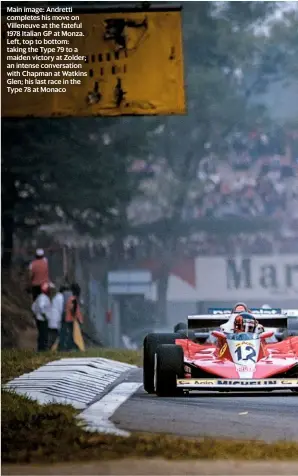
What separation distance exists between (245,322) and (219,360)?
0.27 m

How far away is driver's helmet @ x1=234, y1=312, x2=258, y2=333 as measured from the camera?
7043mm

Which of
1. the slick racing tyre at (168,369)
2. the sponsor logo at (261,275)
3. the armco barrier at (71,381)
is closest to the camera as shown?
the armco barrier at (71,381)

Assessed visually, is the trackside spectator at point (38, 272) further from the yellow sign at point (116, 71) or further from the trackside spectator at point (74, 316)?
the yellow sign at point (116, 71)

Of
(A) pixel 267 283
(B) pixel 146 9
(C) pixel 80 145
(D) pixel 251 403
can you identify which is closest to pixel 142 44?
(B) pixel 146 9

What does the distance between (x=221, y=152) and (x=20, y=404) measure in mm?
1856

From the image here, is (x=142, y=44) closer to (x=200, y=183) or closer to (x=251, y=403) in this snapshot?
(x=200, y=183)

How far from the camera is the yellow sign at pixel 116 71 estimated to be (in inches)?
277

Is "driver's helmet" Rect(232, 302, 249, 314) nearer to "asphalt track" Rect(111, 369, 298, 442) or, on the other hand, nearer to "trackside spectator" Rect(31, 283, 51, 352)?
"asphalt track" Rect(111, 369, 298, 442)

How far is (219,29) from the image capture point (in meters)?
7.14

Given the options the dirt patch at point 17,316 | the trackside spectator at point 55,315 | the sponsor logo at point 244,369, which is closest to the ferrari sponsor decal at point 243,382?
the sponsor logo at point 244,369

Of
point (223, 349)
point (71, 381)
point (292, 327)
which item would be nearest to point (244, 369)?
point (223, 349)

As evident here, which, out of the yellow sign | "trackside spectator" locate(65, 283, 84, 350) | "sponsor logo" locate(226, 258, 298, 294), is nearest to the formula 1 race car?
"sponsor logo" locate(226, 258, 298, 294)

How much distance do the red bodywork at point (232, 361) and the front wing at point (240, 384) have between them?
0.06 m

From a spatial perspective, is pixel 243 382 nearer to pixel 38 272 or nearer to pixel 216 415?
pixel 216 415
